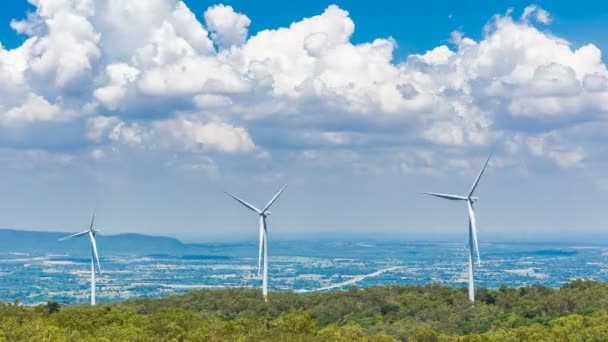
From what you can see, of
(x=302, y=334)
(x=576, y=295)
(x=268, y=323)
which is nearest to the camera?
(x=302, y=334)

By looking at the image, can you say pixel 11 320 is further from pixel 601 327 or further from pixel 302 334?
pixel 601 327

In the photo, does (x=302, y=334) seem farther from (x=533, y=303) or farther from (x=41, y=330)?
(x=533, y=303)

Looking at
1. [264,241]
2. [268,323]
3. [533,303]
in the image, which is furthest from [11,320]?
[533,303]

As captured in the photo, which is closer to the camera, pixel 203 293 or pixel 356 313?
pixel 356 313

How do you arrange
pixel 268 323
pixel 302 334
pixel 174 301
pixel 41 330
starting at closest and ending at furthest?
1. pixel 41 330
2. pixel 302 334
3. pixel 268 323
4. pixel 174 301

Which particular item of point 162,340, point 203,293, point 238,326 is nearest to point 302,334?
point 238,326

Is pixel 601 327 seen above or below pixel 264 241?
below
